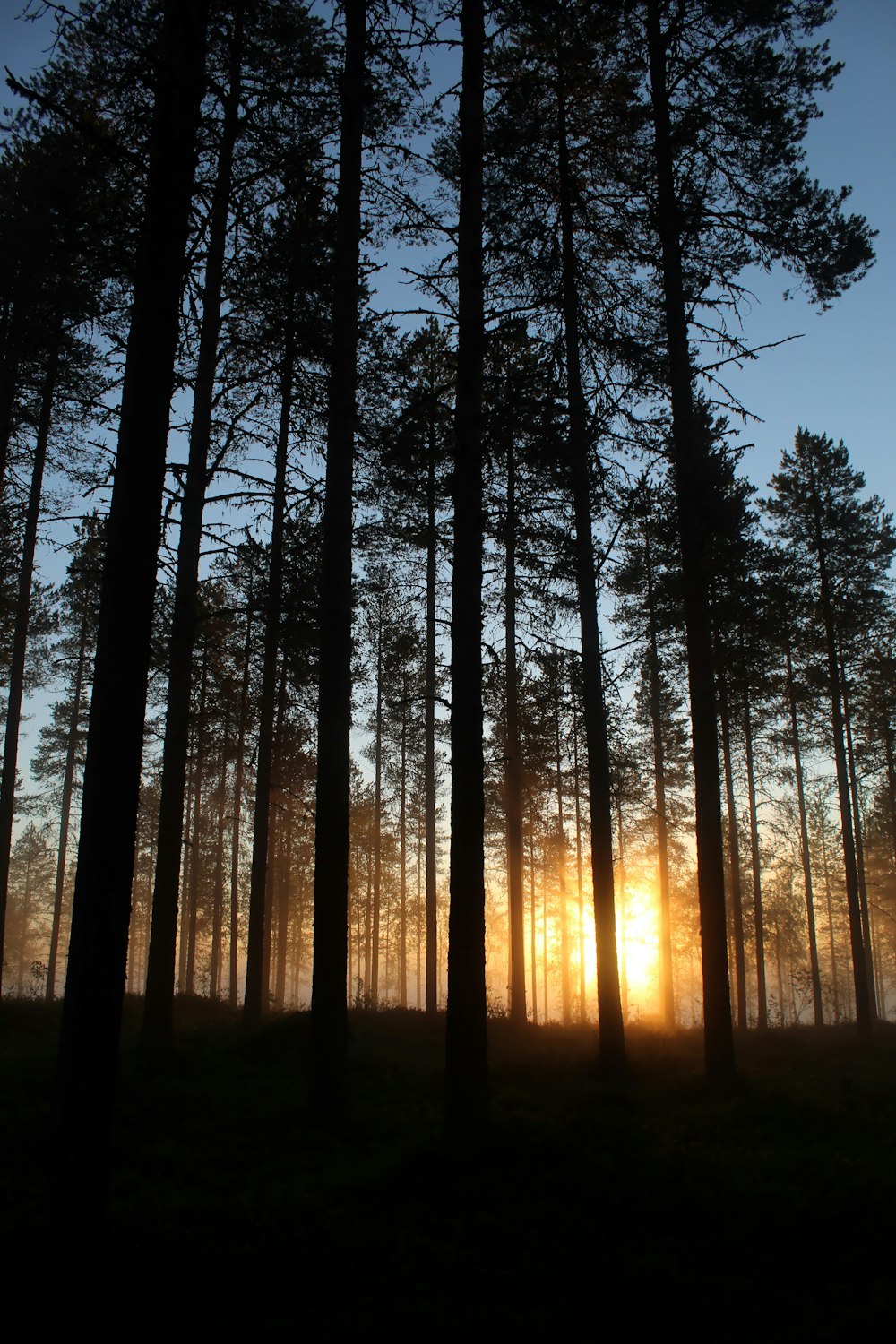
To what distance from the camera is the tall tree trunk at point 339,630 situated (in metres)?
9.02

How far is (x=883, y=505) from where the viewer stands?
2466cm

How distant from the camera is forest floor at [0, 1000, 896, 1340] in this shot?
15.0 feet

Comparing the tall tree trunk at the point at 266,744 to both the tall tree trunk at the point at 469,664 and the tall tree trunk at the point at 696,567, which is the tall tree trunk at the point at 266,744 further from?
the tall tree trunk at the point at 696,567

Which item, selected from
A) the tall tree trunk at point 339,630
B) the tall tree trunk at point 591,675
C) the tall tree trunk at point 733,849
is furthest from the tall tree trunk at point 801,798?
the tall tree trunk at point 339,630

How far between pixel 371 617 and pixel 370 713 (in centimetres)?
723

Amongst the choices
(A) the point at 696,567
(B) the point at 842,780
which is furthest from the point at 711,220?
(B) the point at 842,780

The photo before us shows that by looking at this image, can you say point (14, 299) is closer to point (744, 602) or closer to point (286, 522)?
point (286, 522)

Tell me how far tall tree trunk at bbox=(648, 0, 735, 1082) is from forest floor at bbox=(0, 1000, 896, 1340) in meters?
1.83

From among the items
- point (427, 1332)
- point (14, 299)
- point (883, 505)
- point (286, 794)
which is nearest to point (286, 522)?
point (14, 299)

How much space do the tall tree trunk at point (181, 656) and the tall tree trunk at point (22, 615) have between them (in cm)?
530

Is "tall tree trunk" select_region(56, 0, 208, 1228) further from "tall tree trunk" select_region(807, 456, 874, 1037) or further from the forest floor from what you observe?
"tall tree trunk" select_region(807, 456, 874, 1037)

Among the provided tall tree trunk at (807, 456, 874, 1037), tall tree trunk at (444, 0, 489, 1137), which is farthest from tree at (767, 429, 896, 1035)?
tall tree trunk at (444, 0, 489, 1137)

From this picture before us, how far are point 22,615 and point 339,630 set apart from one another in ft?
36.1

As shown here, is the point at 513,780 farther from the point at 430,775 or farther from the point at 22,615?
the point at 22,615
